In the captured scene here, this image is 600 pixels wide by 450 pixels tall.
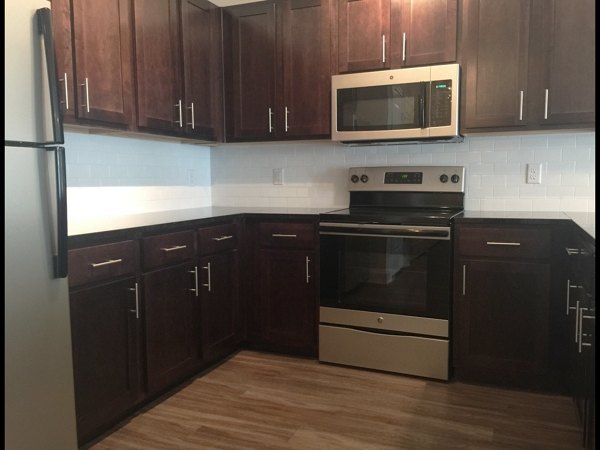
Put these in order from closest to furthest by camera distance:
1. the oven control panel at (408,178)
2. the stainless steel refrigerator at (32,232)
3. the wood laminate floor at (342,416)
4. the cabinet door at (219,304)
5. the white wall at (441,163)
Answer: the stainless steel refrigerator at (32,232), the wood laminate floor at (342,416), the cabinet door at (219,304), the white wall at (441,163), the oven control panel at (408,178)

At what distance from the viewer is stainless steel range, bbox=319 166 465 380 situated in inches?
109

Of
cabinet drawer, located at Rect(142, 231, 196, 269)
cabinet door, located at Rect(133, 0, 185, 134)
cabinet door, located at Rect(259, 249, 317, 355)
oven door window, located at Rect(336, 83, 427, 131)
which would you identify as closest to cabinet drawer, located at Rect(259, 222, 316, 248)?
cabinet door, located at Rect(259, 249, 317, 355)

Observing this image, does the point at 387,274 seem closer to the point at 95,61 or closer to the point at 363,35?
the point at 363,35

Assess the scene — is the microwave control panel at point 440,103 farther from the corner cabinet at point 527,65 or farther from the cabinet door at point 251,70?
the cabinet door at point 251,70

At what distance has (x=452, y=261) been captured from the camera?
2752mm

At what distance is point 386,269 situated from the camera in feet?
9.51

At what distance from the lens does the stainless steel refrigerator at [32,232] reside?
1.61 meters

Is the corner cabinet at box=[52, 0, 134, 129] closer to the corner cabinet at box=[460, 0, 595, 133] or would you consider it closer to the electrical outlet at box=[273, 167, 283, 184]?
the electrical outlet at box=[273, 167, 283, 184]

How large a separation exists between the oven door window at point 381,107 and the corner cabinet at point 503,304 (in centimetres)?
70

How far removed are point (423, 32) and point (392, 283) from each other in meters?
1.42

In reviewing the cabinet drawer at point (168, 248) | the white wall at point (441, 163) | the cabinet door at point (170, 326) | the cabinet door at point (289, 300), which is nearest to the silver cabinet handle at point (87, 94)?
the cabinet drawer at point (168, 248)

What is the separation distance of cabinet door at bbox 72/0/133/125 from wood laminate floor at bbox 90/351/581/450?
57.1 inches

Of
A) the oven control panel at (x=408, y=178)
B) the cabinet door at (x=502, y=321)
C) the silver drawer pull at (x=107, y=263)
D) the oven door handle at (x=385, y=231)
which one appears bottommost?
the cabinet door at (x=502, y=321)

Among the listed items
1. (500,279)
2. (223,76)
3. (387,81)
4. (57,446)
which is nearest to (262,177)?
(223,76)
